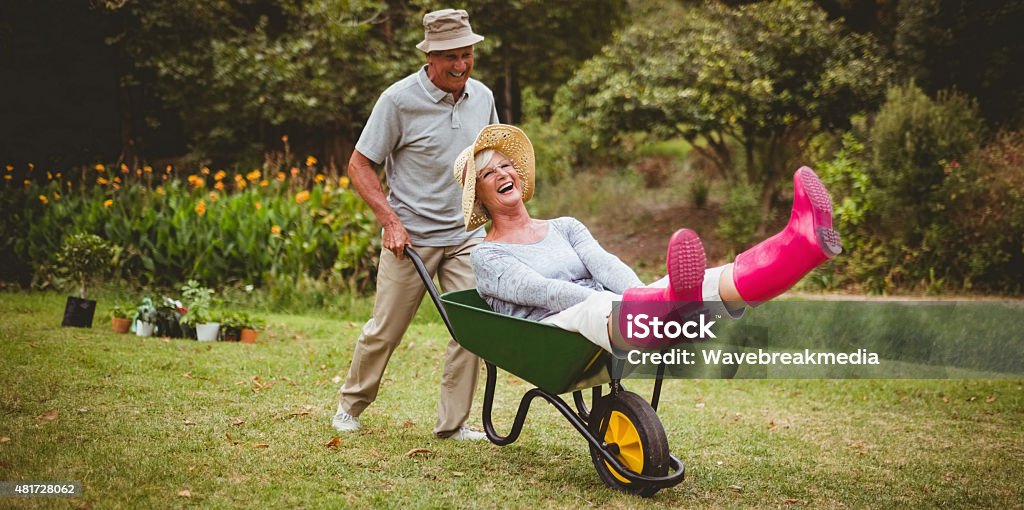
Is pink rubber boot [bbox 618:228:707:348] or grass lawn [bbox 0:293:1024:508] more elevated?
pink rubber boot [bbox 618:228:707:348]

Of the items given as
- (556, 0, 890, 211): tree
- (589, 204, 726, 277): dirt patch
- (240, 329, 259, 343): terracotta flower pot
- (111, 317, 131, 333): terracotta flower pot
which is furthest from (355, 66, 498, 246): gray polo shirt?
(556, 0, 890, 211): tree

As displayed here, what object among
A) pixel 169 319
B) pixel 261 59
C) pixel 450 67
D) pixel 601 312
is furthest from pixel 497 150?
pixel 261 59

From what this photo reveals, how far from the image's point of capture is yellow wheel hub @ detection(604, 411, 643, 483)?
3.09m

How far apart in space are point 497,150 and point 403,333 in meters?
0.94

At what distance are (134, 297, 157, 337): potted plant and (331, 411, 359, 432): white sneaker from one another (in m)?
2.64

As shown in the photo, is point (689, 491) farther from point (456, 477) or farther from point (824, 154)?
point (824, 154)

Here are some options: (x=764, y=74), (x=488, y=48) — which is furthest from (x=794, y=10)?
(x=488, y=48)

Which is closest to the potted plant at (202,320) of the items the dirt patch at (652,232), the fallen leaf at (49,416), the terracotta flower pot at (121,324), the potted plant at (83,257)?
the terracotta flower pot at (121,324)

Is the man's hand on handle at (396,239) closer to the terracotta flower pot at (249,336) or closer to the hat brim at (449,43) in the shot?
the hat brim at (449,43)

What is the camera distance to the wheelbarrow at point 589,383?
2992 mm

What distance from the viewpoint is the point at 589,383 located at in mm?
3211

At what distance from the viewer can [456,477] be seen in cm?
347

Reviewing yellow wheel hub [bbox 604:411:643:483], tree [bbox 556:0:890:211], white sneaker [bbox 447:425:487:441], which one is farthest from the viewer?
tree [bbox 556:0:890:211]

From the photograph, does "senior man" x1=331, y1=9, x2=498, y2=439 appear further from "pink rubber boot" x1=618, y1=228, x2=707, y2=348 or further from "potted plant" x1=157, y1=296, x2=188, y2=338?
"potted plant" x1=157, y1=296, x2=188, y2=338
